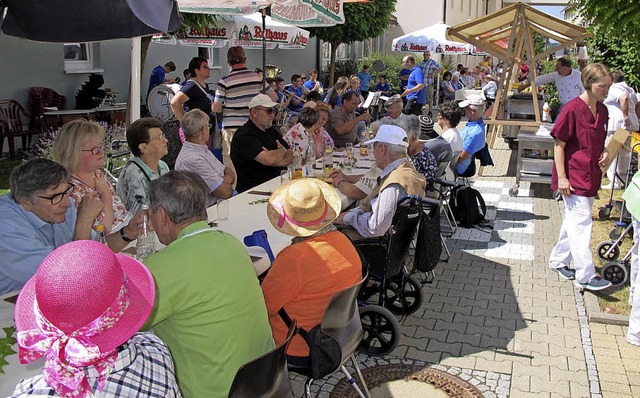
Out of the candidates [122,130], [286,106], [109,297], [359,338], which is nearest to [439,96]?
[286,106]

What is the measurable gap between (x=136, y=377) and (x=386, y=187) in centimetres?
290

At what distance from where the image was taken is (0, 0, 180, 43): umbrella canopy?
4364mm

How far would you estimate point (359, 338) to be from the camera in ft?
10.9

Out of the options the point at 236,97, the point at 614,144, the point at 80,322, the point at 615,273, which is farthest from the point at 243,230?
the point at 236,97

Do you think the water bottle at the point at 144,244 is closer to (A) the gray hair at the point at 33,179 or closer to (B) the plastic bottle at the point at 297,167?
(A) the gray hair at the point at 33,179

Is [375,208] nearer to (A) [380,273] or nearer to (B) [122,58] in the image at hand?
(A) [380,273]

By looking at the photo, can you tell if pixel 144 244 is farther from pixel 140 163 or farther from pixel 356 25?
pixel 356 25

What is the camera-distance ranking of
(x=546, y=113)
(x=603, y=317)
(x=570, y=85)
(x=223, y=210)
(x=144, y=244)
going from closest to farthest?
1. (x=144, y=244)
2. (x=223, y=210)
3. (x=603, y=317)
4. (x=570, y=85)
5. (x=546, y=113)

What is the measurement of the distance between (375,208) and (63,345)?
3.15 meters

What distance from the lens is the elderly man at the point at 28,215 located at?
3010mm

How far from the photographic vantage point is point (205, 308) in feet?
7.63

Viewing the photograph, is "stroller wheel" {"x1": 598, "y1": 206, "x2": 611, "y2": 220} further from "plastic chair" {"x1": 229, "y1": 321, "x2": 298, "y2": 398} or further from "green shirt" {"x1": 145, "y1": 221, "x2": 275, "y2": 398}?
"green shirt" {"x1": 145, "y1": 221, "x2": 275, "y2": 398}

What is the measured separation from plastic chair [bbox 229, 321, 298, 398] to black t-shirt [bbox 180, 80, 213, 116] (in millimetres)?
5731

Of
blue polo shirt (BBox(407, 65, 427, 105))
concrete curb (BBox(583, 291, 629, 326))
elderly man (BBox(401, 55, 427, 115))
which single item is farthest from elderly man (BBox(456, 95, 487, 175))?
blue polo shirt (BBox(407, 65, 427, 105))
